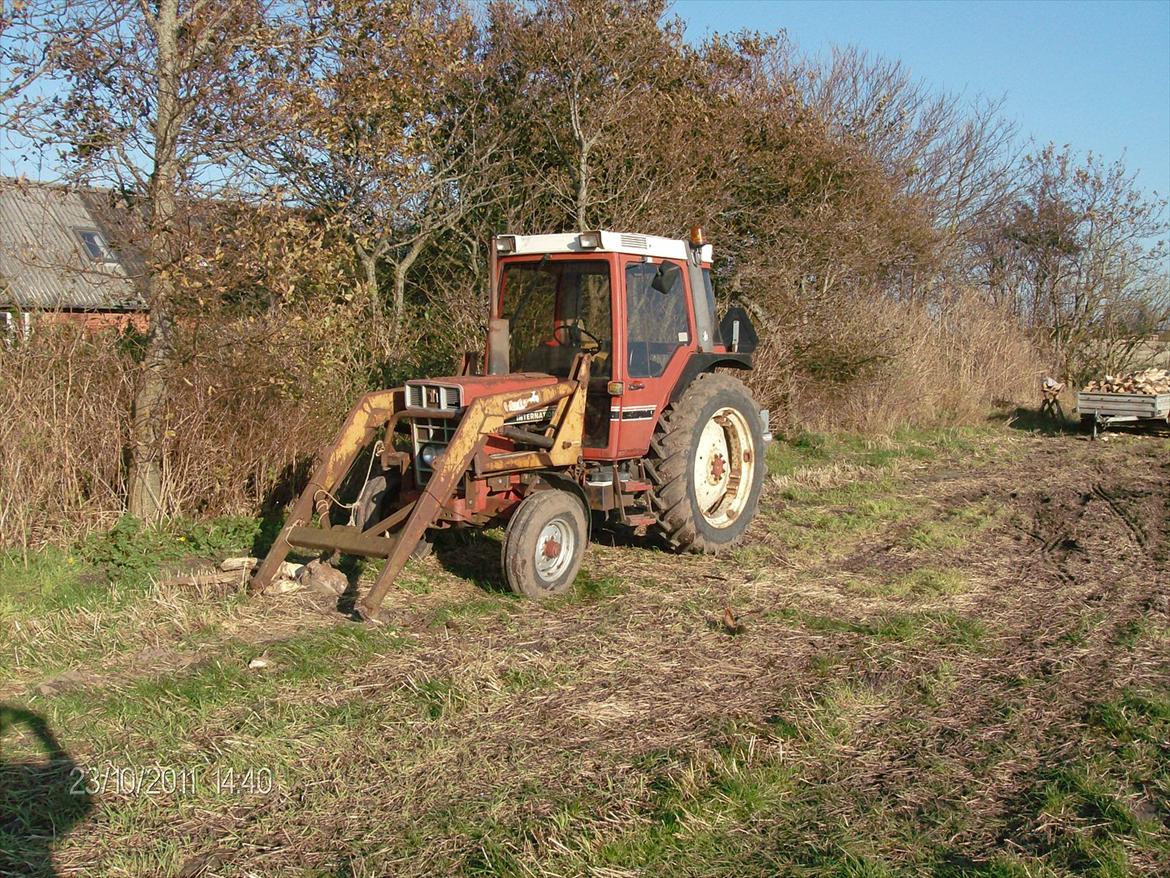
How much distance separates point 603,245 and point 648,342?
78cm

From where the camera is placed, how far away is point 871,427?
1527 centimetres

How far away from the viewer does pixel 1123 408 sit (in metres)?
14.7

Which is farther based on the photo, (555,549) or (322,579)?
(555,549)

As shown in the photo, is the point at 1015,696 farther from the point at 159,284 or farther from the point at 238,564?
the point at 159,284

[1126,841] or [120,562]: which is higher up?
[120,562]

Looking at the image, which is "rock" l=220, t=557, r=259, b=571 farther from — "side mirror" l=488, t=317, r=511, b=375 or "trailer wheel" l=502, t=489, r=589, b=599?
"side mirror" l=488, t=317, r=511, b=375

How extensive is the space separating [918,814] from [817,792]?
14.4 inches

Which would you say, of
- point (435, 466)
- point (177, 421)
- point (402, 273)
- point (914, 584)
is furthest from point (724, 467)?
point (402, 273)

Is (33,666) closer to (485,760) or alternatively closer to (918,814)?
(485,760)

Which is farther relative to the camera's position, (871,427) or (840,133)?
(840,133)

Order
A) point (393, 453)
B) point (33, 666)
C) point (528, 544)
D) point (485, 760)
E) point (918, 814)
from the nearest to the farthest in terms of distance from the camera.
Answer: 1. point (918, 814)
2. point (485, 760)
3. point (33, 666)
4. point (528, 544)
5. point (393, 453)

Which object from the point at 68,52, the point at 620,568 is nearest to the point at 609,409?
the point at 620,568

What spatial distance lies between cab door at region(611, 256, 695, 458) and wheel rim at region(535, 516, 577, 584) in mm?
774

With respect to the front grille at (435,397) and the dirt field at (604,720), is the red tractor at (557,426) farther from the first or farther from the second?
the dirt field at (604,720)
